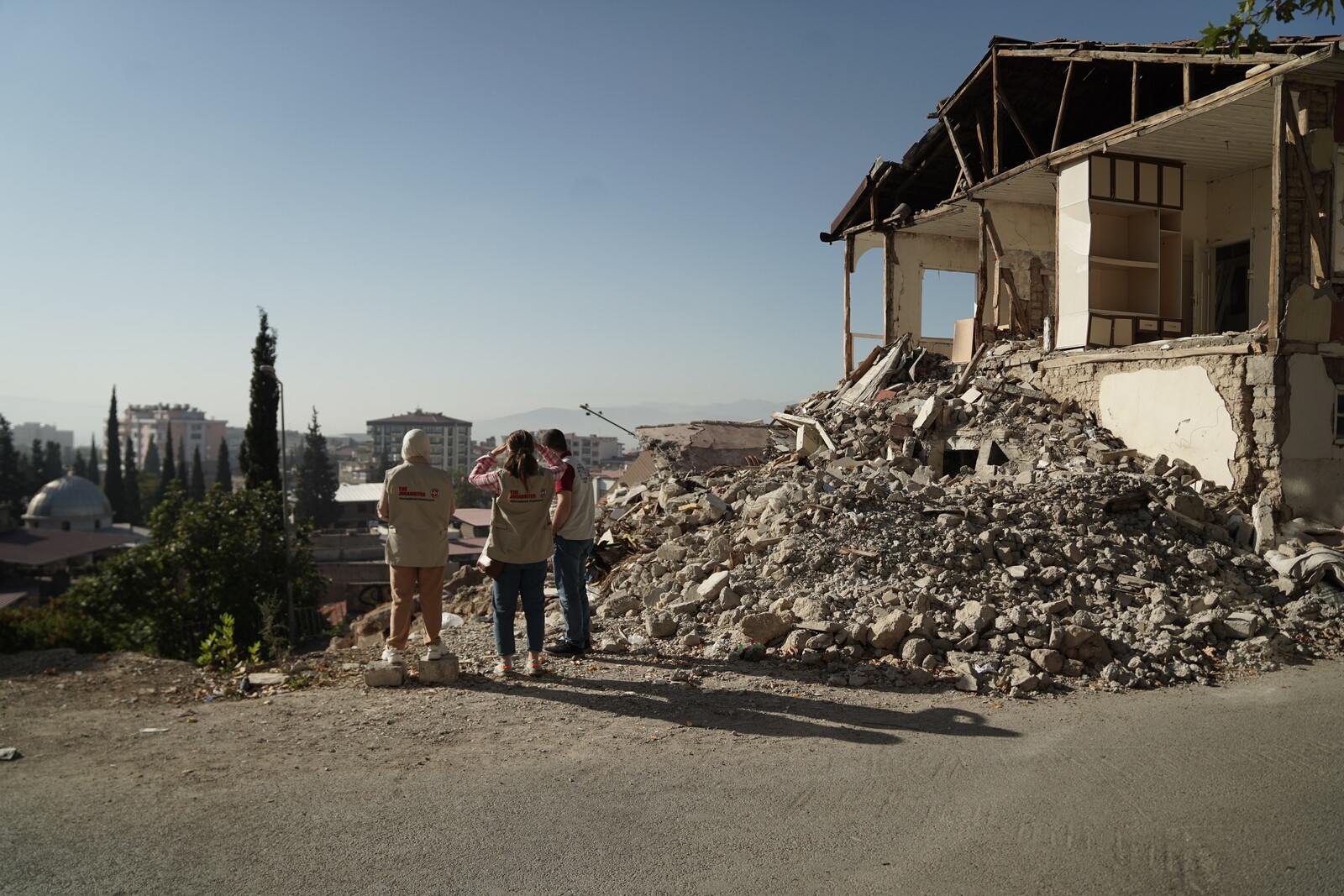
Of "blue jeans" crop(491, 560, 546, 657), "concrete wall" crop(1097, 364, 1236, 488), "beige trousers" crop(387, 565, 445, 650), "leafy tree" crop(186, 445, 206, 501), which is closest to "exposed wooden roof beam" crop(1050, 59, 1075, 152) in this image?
"concrete wall" crop(1097, 364, 1236, 488)

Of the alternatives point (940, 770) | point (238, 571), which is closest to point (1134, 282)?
point (940, 770)

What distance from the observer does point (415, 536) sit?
18.5 ft

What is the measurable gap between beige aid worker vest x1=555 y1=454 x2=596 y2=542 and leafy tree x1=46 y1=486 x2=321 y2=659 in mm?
14519

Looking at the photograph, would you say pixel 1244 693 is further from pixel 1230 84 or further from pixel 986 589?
pixel 1230 84

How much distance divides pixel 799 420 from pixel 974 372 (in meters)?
2.77

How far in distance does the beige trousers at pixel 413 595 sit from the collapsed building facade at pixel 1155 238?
815 centimetres

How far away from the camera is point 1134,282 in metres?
12.4

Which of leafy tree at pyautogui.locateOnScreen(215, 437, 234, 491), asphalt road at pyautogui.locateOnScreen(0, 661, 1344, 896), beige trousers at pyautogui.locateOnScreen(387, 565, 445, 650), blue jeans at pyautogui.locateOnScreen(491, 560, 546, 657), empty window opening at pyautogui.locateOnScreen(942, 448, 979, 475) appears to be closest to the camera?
asphalt road at pyautogui.locateOnScreen(0, 661, 1344, 896)

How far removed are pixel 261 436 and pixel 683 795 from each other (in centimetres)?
3596

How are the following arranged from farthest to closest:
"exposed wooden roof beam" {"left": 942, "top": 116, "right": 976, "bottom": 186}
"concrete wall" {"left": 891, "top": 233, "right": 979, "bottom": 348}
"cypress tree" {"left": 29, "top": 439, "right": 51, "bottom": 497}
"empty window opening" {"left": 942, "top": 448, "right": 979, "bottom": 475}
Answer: "cypress tree" {"left": 29, "top": 439, "right": 51, "bottom": 497} < "concrete wall" {"left": 891, "top": 233, "right": 979, "bottom": 348} < "exposed wooden roof beam" {"left": 942, "top": 116, "right": 976, "bottom": 186} < "empty window opening" {"left": 942, "top": 448, "right": 979, "bottom": 475}

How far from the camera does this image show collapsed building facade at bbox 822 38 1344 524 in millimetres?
8867

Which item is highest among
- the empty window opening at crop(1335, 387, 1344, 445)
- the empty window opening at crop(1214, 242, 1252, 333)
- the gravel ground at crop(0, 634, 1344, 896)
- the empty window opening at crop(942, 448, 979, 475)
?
the empty window opening at crop(1214, 242, 1252, 333)

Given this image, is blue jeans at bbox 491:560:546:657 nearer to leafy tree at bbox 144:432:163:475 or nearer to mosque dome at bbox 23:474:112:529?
mosque dome at bbox 23:474:112:529

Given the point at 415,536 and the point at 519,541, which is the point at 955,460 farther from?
the point at 415,536
